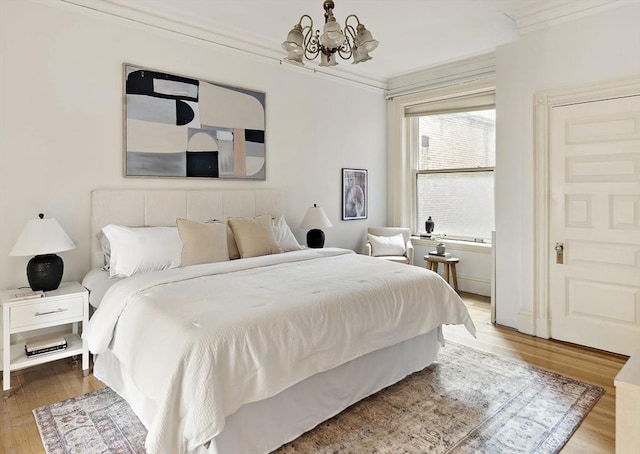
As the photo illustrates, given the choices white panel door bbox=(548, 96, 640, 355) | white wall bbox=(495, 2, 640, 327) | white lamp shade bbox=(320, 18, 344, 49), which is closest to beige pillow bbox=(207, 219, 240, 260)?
white lamp shade bbox=(320, 18, 344, 49)

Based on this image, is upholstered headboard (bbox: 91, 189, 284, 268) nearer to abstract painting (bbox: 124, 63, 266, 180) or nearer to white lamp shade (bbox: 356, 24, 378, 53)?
abstract painting (bbox: 124, 63, 266, 180)

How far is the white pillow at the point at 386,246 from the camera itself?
5.02 m

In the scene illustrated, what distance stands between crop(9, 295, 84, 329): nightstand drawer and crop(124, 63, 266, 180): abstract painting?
1.19 m

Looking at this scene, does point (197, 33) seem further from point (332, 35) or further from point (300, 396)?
point (300, 396)

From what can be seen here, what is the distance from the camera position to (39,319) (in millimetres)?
2594

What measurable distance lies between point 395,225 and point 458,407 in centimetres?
353

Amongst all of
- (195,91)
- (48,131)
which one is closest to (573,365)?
(195,91)

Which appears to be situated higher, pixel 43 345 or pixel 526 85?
pixel 526 85

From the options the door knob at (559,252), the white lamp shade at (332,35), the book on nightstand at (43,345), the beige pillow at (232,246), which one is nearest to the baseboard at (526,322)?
the door knob at (559,252)

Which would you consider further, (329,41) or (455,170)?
(455,170)

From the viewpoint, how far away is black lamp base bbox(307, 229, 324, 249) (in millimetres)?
4348

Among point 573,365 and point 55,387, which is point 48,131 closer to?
point 55,387

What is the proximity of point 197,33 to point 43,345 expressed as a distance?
2919 millimetres

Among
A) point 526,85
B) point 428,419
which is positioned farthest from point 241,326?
point 526,85
